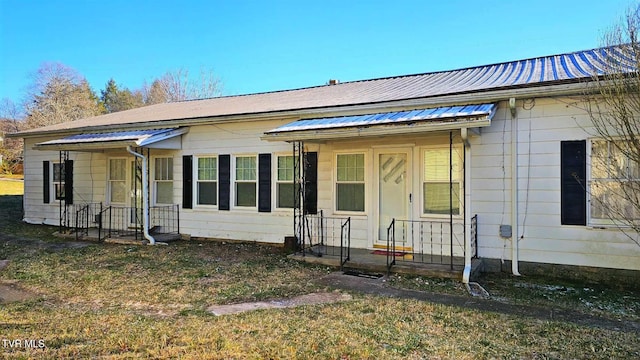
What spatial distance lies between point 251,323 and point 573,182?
5554 millimetres

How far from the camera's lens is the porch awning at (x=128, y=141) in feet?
32.9

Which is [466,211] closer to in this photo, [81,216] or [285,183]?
[285,183]

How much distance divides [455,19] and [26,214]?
16509mm

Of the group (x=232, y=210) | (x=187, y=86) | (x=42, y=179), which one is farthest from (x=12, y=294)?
(x=187, y=86)

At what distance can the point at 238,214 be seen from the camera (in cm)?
1015

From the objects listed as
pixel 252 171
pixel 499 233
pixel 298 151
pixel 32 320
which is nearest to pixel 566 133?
pixel 499 233

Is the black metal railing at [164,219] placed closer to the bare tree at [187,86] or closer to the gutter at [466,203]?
the gutter at [466,203]

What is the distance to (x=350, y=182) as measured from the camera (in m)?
8.75

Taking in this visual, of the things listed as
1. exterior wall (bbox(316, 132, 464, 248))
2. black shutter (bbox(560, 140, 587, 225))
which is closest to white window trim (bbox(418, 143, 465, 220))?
exterior wall (bbox(316, 132, 464, 248))

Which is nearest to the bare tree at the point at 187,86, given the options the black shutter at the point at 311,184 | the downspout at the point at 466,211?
the black shutter at the point at 311,184

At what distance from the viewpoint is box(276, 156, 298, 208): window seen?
375 inches

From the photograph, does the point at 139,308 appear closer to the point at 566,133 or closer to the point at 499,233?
the point at 499,233

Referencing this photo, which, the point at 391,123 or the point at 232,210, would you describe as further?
the point at 232,210

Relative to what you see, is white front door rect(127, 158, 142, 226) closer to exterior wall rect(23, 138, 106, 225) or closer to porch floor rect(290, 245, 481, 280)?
exterior wall rect(23, 138, 106, 225)
